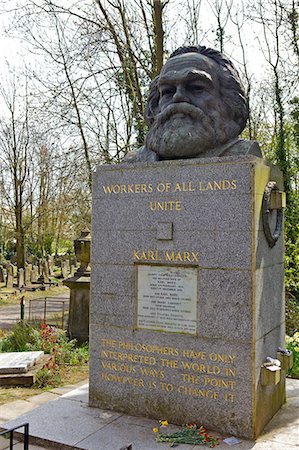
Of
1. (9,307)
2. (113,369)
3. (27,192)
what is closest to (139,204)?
(113,369)

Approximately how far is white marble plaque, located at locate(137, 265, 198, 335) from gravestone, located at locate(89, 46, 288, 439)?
0.01 meters

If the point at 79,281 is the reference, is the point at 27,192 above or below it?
above

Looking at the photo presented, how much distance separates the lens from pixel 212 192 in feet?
14.9

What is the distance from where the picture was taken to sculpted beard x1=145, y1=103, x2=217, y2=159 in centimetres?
486

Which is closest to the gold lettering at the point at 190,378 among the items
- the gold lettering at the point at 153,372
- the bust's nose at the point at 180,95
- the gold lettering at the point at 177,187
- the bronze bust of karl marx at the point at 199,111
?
the gold lettering at the point at 153,372

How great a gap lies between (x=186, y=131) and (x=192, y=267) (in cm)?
151

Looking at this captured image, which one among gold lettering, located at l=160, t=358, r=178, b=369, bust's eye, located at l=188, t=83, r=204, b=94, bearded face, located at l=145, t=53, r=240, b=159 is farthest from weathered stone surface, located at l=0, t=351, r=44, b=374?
bust's eye, located at l=188, t=83, r=204, b=94

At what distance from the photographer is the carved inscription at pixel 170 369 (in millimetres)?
4387

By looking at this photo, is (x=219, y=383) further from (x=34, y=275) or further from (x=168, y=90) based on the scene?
(x=34, y=275)

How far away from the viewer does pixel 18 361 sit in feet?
22.7

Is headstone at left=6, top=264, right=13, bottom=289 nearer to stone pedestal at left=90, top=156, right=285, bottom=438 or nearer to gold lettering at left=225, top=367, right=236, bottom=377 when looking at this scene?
stone pedestal at left=90, top=156, right=285, bottom=438

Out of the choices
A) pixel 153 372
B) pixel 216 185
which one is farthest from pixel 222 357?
pixel 216 185

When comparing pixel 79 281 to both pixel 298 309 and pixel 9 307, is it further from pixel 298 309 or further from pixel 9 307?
pixel 9 307

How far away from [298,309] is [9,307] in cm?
1156
